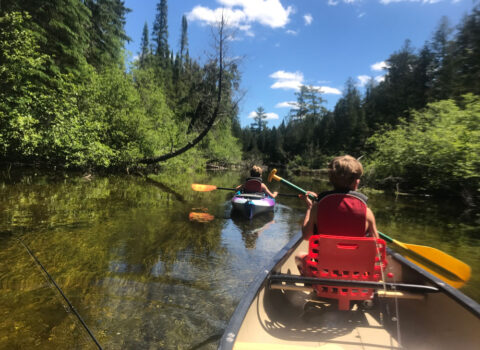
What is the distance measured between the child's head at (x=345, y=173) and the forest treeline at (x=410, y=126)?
26.4 feet

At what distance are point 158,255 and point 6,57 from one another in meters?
11.0

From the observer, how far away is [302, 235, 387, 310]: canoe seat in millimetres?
2369

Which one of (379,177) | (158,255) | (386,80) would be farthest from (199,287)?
(386,80)

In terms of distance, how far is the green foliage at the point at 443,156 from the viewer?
8.88m

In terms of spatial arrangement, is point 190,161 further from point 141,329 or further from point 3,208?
point 141,329

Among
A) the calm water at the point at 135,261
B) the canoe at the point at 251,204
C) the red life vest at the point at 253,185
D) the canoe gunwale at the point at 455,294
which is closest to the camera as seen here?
the canoe gunwale at the point at 455,294

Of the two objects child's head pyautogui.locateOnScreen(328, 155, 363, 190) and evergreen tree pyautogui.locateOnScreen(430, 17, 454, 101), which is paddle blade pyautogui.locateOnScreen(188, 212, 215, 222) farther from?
evergreen tree pyautogui.locateOnScreen(430, 17, 454, 101)

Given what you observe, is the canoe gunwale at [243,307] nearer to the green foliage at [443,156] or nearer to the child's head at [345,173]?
the child's head at [345,173]

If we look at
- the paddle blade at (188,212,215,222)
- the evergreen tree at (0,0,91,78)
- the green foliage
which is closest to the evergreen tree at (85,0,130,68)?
the evergreen tree at (0,0,91,78)

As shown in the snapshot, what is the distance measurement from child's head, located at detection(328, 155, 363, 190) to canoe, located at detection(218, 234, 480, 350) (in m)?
0.85

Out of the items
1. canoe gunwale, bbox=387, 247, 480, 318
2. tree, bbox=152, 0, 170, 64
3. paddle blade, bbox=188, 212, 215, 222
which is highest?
tree, bbox=152, 0, 170, 64

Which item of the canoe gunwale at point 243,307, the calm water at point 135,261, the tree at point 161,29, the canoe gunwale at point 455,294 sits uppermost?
the tree at point 161,29

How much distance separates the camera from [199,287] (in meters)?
4.00

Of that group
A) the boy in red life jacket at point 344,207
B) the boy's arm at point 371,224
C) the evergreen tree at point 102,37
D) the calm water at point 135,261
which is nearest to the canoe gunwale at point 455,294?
the boy's arm at point 371,224
